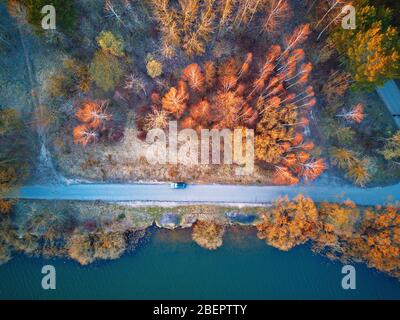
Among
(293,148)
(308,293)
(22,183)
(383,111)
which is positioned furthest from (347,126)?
(22,183)

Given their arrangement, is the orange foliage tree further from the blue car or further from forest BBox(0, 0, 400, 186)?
the blue car

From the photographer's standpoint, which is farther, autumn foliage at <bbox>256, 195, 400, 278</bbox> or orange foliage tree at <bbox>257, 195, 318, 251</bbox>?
orange foliage tree at <bbox>257, 195, 318, 251</bbox>

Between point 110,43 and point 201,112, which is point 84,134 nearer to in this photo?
point 110,43

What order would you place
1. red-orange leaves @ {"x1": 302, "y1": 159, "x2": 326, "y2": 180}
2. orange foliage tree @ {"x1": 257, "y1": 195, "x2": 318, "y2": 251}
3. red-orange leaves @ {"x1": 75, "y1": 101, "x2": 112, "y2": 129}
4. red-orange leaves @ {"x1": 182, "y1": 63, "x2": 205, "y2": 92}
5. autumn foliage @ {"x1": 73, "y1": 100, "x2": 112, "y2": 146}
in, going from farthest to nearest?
1. red-orange leaves @ {"x1": 302, "y1": 159, "x2": 326, "y2": 180}
2. orange foliage tree @ {"x1": 257, "y1": 195, "x2": 318, "y2": 251}
3. red-orange leaves @ {"x1": 182, "y1": 63, "x2": 205, "y2": 92}
4. autumn foliage @ {"x1": 73, "y1": 100, "x2": 112, "y2": 146}
5. red-orange leaves @ {"x1": 75, "y1": 101, "x2": 112, "y2": 129}

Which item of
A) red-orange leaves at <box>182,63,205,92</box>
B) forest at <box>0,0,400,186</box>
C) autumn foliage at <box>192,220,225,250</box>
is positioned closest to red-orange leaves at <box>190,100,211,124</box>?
forest at <box>0,0,400,186</box>

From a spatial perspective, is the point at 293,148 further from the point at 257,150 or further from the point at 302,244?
the point at 302,244

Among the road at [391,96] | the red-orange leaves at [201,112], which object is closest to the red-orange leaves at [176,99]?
the red-orange leaves at [201,112]

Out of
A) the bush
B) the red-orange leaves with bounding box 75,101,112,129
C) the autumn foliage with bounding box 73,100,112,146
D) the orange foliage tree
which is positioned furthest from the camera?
the orange foliage tree
